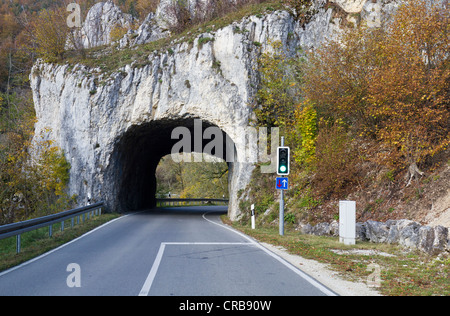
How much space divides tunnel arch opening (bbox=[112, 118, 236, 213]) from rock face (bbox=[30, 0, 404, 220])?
0.48 ft

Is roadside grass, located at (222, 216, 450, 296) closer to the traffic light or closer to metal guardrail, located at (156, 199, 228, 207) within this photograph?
the traffic light

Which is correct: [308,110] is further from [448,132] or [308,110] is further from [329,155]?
[448,132]

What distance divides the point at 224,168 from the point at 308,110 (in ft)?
81.4

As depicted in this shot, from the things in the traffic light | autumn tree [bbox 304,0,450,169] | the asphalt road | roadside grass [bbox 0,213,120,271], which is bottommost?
roadside grass [bbox 0,213,120,271]

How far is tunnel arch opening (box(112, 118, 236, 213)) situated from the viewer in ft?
83.7

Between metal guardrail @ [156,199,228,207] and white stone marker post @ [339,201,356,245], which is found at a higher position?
white stone marker post @ [339,201,356,245]

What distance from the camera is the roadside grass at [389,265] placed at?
5984 millimetres

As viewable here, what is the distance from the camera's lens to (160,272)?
22.8 ft

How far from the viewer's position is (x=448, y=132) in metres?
12.8

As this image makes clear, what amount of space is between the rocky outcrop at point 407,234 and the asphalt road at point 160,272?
3591 mm

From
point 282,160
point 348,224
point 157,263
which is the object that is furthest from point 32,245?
point 348,224

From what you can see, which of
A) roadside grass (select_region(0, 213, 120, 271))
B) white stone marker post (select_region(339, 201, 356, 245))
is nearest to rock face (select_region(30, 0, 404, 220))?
roadside grass (select_region(0, 213, 120, 271))

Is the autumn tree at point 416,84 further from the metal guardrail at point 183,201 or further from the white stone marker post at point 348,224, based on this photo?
the metal guardrail at point 183,201

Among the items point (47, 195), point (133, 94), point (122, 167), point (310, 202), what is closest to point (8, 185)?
point (47, 195)
